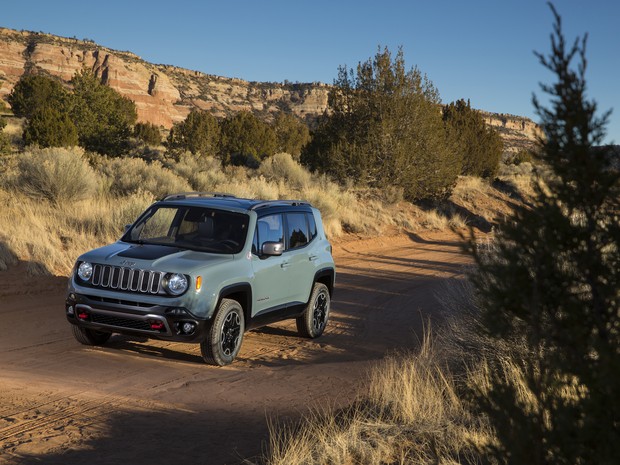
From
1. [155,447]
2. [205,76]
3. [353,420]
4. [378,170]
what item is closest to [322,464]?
[353,420]

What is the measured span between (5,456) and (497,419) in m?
3.77

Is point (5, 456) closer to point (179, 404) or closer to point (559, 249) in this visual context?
point (179, 404)

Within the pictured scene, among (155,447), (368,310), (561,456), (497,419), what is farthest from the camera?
(368,310)

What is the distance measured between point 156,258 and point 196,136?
34174 mm

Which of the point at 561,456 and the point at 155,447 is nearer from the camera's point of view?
the point at 561,456

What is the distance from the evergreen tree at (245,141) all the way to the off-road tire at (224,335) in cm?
3501

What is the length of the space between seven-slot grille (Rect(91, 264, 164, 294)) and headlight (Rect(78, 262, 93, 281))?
0.08 metres

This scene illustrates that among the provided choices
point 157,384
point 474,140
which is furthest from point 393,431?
point 474,140

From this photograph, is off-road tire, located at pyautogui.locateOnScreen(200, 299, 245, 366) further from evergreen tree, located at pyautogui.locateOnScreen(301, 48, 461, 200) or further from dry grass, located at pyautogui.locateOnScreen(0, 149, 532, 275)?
evergreen tree, located at pyautogui.locateOnScreen(301, 48, 461, 200)

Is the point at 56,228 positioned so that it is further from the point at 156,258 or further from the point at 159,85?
the point at 159,85

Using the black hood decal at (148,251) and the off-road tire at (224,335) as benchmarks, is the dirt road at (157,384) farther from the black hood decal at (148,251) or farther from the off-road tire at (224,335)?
the black hood decal at (148,251)

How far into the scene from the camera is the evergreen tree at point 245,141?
146ft

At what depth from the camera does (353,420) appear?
18.9ft

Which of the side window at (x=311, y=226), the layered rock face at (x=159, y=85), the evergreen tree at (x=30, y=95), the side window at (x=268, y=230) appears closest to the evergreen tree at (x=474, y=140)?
the evergreen tree at (x=30, y=95)
